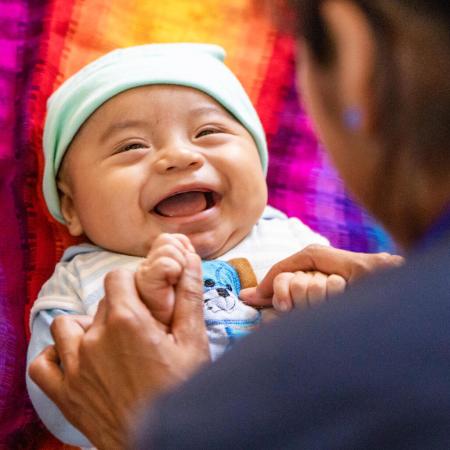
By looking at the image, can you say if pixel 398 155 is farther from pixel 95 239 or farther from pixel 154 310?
pixel 95 239

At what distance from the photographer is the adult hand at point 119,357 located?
37.4 inches

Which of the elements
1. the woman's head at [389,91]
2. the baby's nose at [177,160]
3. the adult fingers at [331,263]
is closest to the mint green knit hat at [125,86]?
the baby's nose at [177,160]

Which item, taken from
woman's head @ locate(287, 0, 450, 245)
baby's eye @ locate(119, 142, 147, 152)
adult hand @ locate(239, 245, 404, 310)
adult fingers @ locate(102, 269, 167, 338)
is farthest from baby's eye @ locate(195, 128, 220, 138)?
woman's head @ locate(287, 0, 450, 245)

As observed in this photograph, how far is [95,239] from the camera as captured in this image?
1.40 metres

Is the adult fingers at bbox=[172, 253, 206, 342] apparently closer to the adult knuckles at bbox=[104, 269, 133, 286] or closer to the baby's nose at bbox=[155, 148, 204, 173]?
the adult knuckles at bbox=[104, 269, 133, 286]

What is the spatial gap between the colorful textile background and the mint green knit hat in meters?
0.08

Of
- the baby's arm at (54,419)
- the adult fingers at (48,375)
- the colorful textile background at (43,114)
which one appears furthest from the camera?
the colorful textile background at (43,114)

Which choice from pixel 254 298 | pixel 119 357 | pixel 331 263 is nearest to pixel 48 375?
pixel 119 357

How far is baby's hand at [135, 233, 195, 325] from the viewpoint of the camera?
3.37ft

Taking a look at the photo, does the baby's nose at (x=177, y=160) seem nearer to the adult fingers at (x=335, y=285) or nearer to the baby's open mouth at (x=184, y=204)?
the baby's open mouth at (x=184, y=204)

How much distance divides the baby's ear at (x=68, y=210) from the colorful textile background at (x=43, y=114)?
0.18 feet

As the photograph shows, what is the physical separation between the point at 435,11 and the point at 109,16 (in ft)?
3.99

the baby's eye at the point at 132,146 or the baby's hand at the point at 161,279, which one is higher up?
the baby's eye at the point at 132,146

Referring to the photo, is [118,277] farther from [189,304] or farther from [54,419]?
[54,419]
